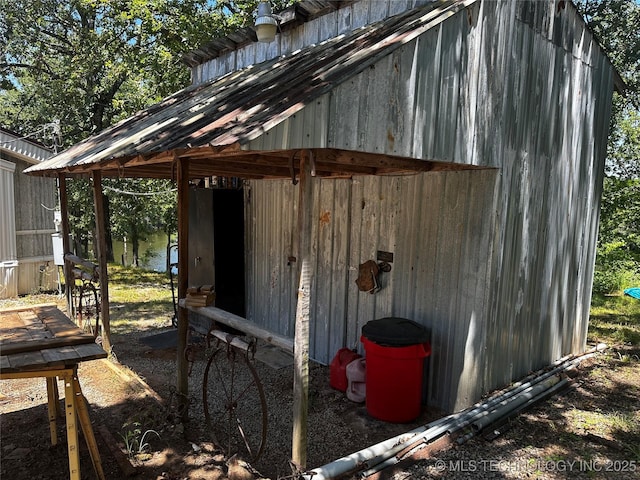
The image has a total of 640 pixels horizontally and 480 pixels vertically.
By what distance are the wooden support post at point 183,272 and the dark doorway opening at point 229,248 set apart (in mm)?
3137

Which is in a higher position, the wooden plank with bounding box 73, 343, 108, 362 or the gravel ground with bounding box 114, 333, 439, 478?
the wooden plank with bounding box 73, 343, 108, 362

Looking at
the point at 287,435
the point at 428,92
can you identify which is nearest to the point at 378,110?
the point at 428,92

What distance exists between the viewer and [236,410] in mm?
4586

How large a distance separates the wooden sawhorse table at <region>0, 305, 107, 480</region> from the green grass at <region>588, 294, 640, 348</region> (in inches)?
292

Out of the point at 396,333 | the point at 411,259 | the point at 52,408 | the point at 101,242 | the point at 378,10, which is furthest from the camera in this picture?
the point at 101,242

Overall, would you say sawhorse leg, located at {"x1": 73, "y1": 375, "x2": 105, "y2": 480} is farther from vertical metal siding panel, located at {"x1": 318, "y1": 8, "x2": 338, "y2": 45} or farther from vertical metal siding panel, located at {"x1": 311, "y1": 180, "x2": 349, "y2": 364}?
vertical metal siding panel, located at {"x1": 318, "y1": 8, "x2": 338, "y2": 45}

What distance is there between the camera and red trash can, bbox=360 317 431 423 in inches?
166

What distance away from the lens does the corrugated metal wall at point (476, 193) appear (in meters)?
3.12

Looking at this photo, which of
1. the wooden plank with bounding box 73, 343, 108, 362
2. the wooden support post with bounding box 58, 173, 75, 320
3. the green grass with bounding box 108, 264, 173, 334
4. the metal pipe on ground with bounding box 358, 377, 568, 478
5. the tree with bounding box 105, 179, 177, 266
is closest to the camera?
the wooden plank with bounding box 73, 343, 108, 362

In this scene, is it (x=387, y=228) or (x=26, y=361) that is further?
(x=387, y=228)

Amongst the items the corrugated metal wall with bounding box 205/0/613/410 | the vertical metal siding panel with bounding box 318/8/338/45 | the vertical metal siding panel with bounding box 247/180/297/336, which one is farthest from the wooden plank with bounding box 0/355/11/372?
the vertical metal siding panel with bounding box 318/8/338/45

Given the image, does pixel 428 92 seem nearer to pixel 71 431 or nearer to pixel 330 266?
pixel 330 266

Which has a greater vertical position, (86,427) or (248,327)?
A: (248,327)

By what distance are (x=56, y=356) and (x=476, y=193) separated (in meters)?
3.73
